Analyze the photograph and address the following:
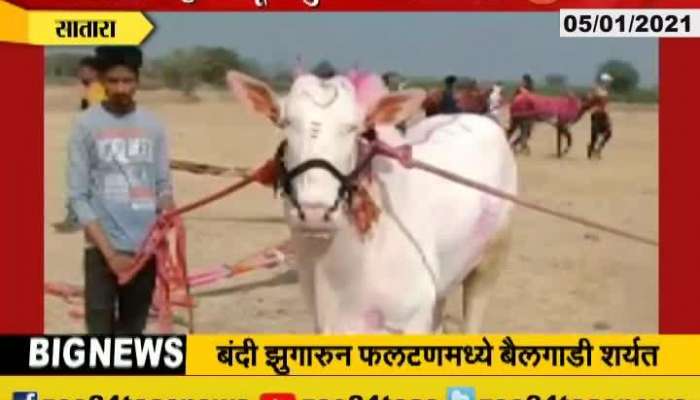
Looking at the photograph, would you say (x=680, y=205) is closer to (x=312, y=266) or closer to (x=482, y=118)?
(x=482, y=118)

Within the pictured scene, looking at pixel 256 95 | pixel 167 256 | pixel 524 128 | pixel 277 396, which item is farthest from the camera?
pixel 524 128

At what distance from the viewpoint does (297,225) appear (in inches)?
165

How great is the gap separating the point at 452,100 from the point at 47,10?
1528 millimetres

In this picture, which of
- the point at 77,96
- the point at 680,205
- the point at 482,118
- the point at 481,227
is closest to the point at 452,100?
the point at 482,118

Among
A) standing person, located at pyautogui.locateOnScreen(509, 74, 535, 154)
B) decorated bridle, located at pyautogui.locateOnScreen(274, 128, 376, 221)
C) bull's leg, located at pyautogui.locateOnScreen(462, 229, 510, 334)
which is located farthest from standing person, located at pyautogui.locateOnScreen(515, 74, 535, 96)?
decorated bridle, located at pyautogui.locateOnScreen(274, 128, 376, 221)

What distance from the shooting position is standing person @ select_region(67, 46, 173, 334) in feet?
15.2

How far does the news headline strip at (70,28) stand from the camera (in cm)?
500

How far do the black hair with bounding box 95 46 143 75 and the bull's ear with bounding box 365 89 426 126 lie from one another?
2.83 ft

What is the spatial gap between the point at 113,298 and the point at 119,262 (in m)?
0.14

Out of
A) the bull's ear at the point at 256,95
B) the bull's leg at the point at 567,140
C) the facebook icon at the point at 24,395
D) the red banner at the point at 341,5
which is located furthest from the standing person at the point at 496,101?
the facebook icon at the point at 24,395

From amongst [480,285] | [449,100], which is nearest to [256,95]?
[449,100]

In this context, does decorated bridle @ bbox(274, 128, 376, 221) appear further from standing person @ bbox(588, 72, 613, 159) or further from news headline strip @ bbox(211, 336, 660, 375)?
standing person @ bbox(588, 72, 613, 159)

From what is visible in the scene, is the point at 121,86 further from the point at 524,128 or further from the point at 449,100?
the point at 524,128

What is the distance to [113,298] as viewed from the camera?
478 cm
